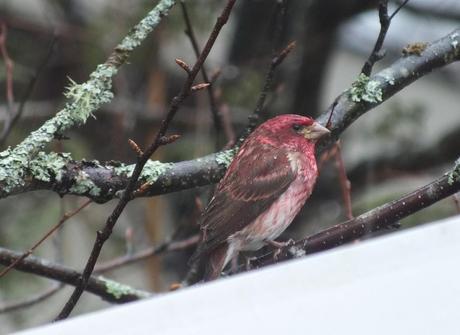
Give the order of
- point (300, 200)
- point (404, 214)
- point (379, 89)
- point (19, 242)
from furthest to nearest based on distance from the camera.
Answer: point (19, 242) → point (300, 200) → point (379, 89) → point (404, 214)

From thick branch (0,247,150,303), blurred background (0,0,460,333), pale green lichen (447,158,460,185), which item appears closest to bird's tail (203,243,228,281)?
thick branch (0,247,150,303)

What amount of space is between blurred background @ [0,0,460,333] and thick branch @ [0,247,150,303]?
1845 millimetres

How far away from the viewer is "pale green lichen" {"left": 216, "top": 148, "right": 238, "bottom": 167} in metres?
3.95

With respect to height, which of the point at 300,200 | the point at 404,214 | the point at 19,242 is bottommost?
the point at 404,214

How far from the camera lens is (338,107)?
4086mm

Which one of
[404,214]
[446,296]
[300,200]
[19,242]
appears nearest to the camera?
[446,296]

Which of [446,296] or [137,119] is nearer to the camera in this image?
[446,296]

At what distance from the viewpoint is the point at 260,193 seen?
14.9ft

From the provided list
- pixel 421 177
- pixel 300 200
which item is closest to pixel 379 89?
Answer: pixel 300 200

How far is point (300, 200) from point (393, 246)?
2537 millimetres

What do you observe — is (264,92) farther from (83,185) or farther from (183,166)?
(83,185)

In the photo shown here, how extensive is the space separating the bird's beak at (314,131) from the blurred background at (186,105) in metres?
1.49

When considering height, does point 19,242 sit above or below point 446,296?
above

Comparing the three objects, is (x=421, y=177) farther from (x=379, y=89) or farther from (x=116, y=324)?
(x=116, y=324)
